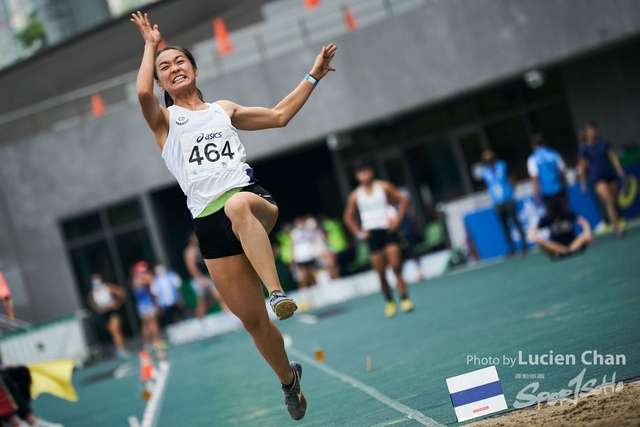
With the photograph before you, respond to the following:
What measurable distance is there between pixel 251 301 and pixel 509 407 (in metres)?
1.66

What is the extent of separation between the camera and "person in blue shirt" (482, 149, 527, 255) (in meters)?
18.1

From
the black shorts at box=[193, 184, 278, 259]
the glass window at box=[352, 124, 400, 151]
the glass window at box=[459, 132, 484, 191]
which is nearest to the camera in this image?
the black shorts at box=[193, 184, 278, 259]

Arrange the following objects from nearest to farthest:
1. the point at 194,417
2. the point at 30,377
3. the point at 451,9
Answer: the point at 194,417, the point at 30,377, the point at 451,9

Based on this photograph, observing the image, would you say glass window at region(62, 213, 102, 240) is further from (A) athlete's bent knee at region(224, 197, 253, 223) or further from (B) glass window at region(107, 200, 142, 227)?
(A) athlete's bent knee at region(224, 197, 253, 223)

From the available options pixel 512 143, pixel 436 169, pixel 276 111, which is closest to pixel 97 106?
pixel 436 169

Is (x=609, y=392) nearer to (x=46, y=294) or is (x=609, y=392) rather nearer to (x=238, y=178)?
(x=238, y=178)

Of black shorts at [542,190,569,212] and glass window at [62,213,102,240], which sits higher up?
glass window at [62,213,102,240]

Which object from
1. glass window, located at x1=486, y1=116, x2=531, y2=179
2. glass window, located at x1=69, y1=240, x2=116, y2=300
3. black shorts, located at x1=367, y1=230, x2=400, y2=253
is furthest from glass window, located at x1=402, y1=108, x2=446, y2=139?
black shorts, located at x1=367, y1=230, x2=400, y2=253

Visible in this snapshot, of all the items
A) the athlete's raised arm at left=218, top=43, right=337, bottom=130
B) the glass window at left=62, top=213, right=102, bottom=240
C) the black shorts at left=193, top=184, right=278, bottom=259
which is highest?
the glass window at left=62, top=213, right=102, bottom=240

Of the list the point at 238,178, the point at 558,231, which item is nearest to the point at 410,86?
the point at 558,231

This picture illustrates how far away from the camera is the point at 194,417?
788 centimetres

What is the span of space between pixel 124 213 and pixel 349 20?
8.30 m

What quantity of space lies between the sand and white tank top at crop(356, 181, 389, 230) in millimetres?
7663

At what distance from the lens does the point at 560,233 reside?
14.7m
